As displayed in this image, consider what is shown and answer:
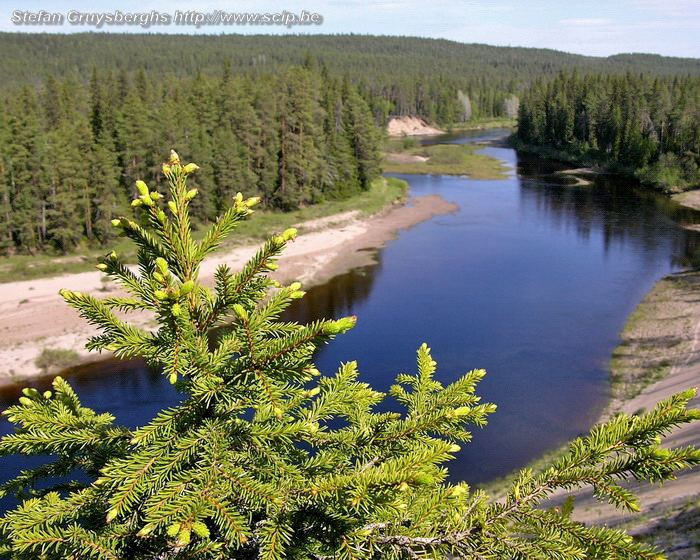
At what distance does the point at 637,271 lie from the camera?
116ft

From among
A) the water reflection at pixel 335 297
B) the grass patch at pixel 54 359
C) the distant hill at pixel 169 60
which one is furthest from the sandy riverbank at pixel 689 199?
the distant hill at pixel 169 60

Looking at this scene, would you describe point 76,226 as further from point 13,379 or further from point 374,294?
point 374,294

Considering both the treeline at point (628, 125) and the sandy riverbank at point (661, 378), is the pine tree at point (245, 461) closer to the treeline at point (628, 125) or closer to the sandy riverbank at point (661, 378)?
the sandy riverbank at point (661, 378)

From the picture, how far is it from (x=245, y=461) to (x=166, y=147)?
4182 cm

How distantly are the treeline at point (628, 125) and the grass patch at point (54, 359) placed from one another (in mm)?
52376

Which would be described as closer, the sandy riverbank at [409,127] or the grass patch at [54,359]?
the grass patch at [54,359]

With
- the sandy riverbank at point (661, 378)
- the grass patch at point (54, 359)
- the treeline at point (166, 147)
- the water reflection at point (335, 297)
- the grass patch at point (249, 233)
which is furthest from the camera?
the treeline at point (166, 147)

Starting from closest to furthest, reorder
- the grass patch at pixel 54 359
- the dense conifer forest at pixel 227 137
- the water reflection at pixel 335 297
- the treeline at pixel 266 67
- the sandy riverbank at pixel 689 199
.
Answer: the grass patch at pixel 54 359 < the water reflection at pixel 335 297 < the dense conifer forest at pixel 227 137 < the sandy riverbank at pixel 689 199 < the treeline at pixel 266 67

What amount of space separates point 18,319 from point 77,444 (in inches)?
1122

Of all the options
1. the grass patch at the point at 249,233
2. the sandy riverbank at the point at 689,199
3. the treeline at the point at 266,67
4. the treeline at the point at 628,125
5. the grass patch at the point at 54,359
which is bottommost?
the grass patch at the point at 54,359

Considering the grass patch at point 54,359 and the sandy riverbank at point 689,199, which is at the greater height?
the sandy riverbank at point 689,199

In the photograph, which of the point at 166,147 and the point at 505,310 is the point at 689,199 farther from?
the point at 166,147

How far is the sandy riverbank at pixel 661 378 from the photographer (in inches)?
555

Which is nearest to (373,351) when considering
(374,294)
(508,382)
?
(508,382)
